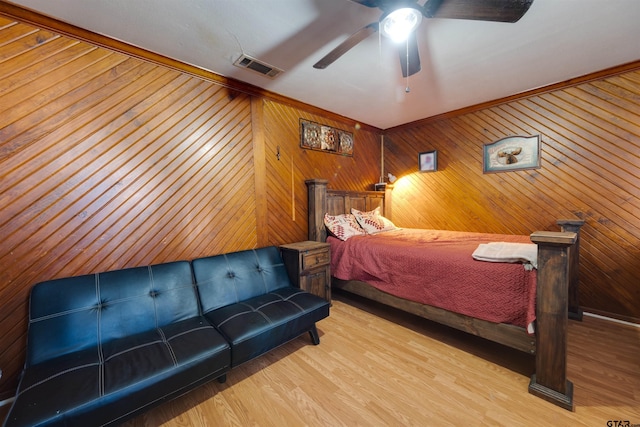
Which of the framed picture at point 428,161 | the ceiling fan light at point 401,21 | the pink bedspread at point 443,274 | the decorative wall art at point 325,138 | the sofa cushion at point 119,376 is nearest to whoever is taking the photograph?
the sofa cushion at point 119,376

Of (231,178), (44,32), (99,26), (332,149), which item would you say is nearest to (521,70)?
(332,149)

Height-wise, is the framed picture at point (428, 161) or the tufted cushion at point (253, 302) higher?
the framed picture at point (428, 161)

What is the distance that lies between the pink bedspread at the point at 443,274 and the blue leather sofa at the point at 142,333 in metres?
0.77

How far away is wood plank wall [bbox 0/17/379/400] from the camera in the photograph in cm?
160

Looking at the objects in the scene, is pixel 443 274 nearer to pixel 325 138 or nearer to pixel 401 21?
pixel 401 21

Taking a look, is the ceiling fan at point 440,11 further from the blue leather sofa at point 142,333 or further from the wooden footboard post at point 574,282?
the wooden footboard post at point 574,282

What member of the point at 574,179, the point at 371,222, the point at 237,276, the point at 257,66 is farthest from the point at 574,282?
the point at 257,66

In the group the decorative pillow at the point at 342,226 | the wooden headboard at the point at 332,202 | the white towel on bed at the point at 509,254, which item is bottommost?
the white towel on bed at the point at 509,254

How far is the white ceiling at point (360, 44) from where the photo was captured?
163 centimetres

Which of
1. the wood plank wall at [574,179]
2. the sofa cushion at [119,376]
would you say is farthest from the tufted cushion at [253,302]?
the wood plank wall at [574,179]

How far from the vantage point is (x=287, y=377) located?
175cm

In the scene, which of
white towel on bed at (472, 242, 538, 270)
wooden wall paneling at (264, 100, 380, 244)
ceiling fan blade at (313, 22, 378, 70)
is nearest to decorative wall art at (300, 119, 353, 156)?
wooden wall paneling at (264, 100, 380, 244)

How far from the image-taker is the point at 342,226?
3141 millimetres

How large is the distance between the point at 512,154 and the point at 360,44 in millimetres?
2464
